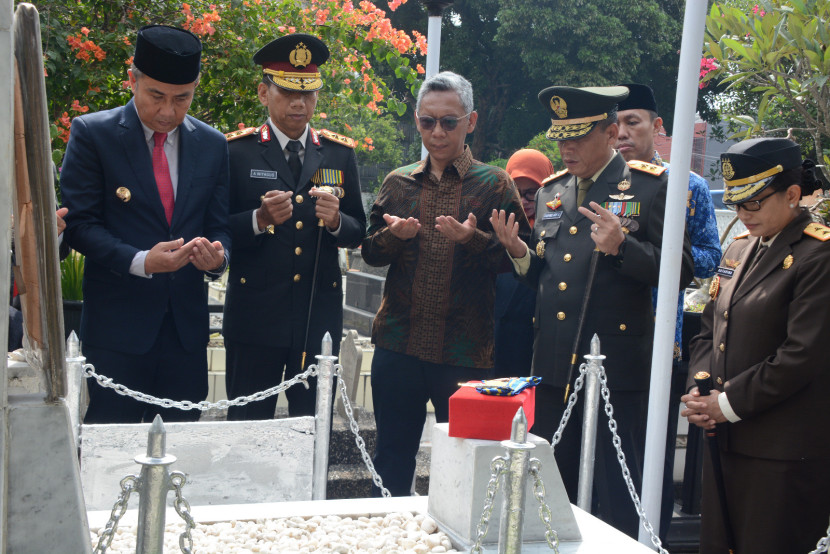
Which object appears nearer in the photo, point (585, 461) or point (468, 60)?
point (585, 461)

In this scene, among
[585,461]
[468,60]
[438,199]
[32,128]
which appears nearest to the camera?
[32,128]

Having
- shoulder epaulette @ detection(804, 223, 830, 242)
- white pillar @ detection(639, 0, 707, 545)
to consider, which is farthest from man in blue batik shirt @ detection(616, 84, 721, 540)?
shoulder epaulette @ detection(804, 223, 830, 242)

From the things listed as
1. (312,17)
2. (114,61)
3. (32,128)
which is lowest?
(32,128)

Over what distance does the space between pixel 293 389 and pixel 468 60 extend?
25.6m

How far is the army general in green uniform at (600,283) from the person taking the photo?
4156 mm

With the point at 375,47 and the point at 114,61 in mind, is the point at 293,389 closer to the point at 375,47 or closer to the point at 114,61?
the point at 114,61

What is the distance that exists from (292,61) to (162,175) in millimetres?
905

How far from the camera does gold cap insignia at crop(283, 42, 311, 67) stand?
4.52 m

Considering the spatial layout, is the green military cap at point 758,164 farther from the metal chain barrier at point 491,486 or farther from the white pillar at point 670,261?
the metal chain barrier at point 491,486

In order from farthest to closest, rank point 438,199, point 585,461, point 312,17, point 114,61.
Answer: point 312,17 → point 114,61 → point 438,199 → point 585,461

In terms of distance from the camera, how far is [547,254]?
4.36 metres

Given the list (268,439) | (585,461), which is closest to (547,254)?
(585,461)

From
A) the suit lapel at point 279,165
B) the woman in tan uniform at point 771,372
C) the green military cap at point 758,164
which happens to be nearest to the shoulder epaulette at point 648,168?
the woman in tan uniform at point 771,372

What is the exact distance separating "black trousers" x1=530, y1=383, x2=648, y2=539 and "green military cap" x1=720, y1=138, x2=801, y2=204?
1.17 m
